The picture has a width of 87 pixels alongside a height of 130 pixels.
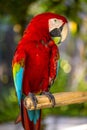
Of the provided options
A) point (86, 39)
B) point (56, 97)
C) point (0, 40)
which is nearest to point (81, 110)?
point (86, 39)

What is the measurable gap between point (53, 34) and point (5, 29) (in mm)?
1915

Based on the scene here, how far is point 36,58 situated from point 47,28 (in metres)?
0.06

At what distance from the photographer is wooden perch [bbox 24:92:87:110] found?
0.76m

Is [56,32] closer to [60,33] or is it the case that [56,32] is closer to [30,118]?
[60,33]

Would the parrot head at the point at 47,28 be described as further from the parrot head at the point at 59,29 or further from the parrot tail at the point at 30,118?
the parrot tail at the point at 30,118

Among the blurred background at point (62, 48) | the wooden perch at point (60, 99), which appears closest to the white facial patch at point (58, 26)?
the wooden perch at point (60, 99)

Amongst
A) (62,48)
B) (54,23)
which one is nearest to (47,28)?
(54,23)

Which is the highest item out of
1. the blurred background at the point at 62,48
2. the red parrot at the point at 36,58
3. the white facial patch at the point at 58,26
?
the white facial patch at the point at 58,26

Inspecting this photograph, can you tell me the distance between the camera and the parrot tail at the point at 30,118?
79cm

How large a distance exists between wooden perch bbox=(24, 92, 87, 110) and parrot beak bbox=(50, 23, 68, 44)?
0.11 meters

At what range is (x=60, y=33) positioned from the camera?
0.79 metres

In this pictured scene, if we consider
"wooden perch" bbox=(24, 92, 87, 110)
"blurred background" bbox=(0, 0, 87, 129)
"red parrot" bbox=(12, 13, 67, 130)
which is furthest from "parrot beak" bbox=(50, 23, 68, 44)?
"blurred background" bbox=(0, 0, 87, 129)

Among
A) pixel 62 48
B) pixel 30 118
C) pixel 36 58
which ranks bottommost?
pixel 62 48

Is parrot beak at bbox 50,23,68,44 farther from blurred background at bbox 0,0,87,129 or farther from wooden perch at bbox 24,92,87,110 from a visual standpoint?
blurred background at bbox 0,0,87,129
